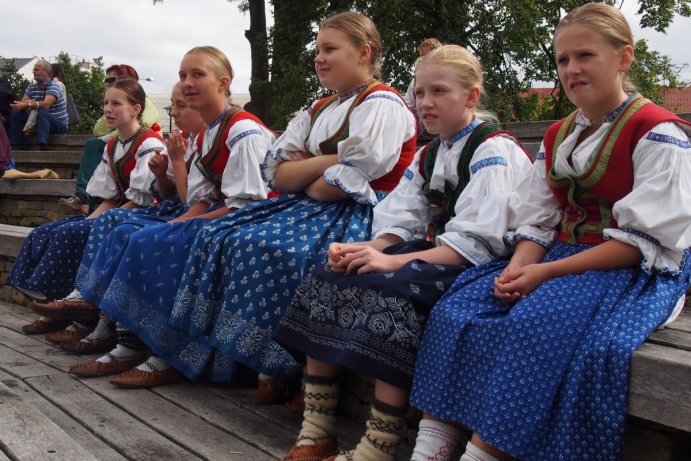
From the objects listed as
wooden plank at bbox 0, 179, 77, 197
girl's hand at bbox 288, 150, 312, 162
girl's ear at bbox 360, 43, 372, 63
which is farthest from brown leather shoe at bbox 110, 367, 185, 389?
wooden plank at bbox 0, 179, 77, 197

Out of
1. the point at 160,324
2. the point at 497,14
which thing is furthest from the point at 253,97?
the point at 160,324

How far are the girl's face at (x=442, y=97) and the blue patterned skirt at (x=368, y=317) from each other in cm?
51

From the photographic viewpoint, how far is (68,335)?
4113 millimetres

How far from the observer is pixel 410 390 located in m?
2.13

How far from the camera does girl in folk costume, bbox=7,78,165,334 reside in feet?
14.1

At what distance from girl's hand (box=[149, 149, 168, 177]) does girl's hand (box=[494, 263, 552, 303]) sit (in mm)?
2389

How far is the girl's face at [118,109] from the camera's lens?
439 cm

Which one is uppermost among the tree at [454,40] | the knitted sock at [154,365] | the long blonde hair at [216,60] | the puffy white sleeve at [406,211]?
the tree at [454,40]

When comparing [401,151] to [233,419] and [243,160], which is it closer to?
[243,160]

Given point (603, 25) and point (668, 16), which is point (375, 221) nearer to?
point (603, 25)

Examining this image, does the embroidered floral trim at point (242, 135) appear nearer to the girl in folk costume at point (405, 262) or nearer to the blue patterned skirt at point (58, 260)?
the girl in folk costume at point (405, 262)

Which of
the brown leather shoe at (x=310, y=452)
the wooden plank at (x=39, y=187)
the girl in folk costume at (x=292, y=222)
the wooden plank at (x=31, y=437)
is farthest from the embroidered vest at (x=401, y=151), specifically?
the wooden plank at (x=39, y=187)

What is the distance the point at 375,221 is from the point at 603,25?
3.31ft

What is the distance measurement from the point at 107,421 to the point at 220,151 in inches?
52.0
